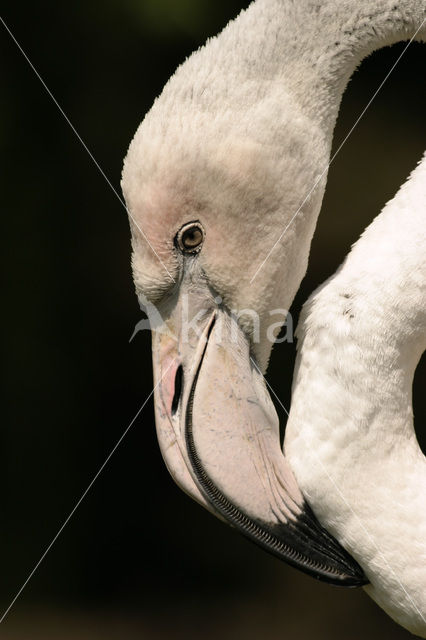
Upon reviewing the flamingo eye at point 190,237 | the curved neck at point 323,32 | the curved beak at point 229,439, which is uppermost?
the curved neck at point 323,32

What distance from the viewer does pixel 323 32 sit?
1597 millimetres

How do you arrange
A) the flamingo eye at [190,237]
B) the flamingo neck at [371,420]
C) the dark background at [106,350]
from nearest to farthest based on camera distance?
the flamingo neck at [371,420]
the flamingo eye at [190,237]
the dark background at [106,350]

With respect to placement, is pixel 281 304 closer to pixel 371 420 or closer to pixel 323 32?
pixel 371 420

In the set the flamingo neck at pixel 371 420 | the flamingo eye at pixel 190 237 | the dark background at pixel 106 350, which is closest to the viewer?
the flamingo neck at pixel 371 420

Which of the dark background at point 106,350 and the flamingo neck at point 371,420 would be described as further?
the dark background at point 106,350

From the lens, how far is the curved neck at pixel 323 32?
158cm

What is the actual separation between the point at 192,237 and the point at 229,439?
1.14ft

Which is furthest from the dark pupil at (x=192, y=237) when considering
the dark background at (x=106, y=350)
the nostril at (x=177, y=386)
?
the dark background at (x=106, y=350)

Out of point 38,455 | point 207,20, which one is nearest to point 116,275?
point 38,455

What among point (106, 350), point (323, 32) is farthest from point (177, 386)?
point (106, 350)

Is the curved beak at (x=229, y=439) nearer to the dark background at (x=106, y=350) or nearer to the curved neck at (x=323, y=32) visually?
the curved neck at (x=323, y=32)

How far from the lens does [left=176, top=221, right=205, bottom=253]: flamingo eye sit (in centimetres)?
157

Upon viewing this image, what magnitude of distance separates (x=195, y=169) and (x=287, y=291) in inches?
11.8

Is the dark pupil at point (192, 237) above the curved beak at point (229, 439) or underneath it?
above
